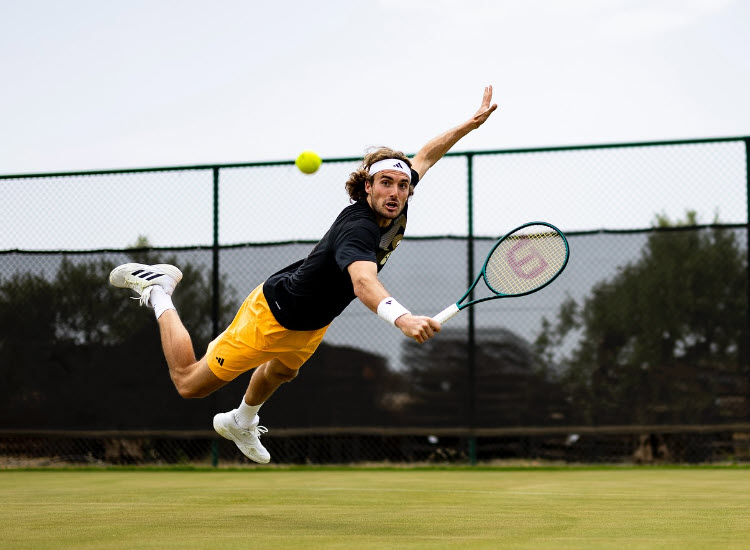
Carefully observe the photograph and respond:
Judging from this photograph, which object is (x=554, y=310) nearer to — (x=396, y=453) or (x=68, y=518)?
(x=396, y=453)

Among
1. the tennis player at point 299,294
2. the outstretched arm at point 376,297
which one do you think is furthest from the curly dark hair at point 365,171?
the outstretched arm at point 376,297

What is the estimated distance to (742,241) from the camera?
826 cm

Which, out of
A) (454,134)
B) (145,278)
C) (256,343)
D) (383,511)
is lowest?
(383,511)

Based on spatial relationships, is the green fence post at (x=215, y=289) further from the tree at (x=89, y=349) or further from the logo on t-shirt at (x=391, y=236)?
the logo on t-shirt at (x=391, y=236)

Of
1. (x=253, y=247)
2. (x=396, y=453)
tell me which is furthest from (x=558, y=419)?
(x=253, y=247)

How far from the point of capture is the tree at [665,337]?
8.18 metres

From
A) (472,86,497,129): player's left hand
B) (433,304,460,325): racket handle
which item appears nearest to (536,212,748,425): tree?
(472,86,497,129): player's left hand

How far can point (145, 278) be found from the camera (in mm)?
5426

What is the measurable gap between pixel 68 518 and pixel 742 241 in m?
6.18

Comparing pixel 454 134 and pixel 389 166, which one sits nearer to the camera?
pixel 389 166

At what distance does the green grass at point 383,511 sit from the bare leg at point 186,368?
614mm

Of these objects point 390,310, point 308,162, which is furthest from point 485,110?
point 308,162

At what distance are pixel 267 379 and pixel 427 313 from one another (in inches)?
142

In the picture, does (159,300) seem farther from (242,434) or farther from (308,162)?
(308,162)
